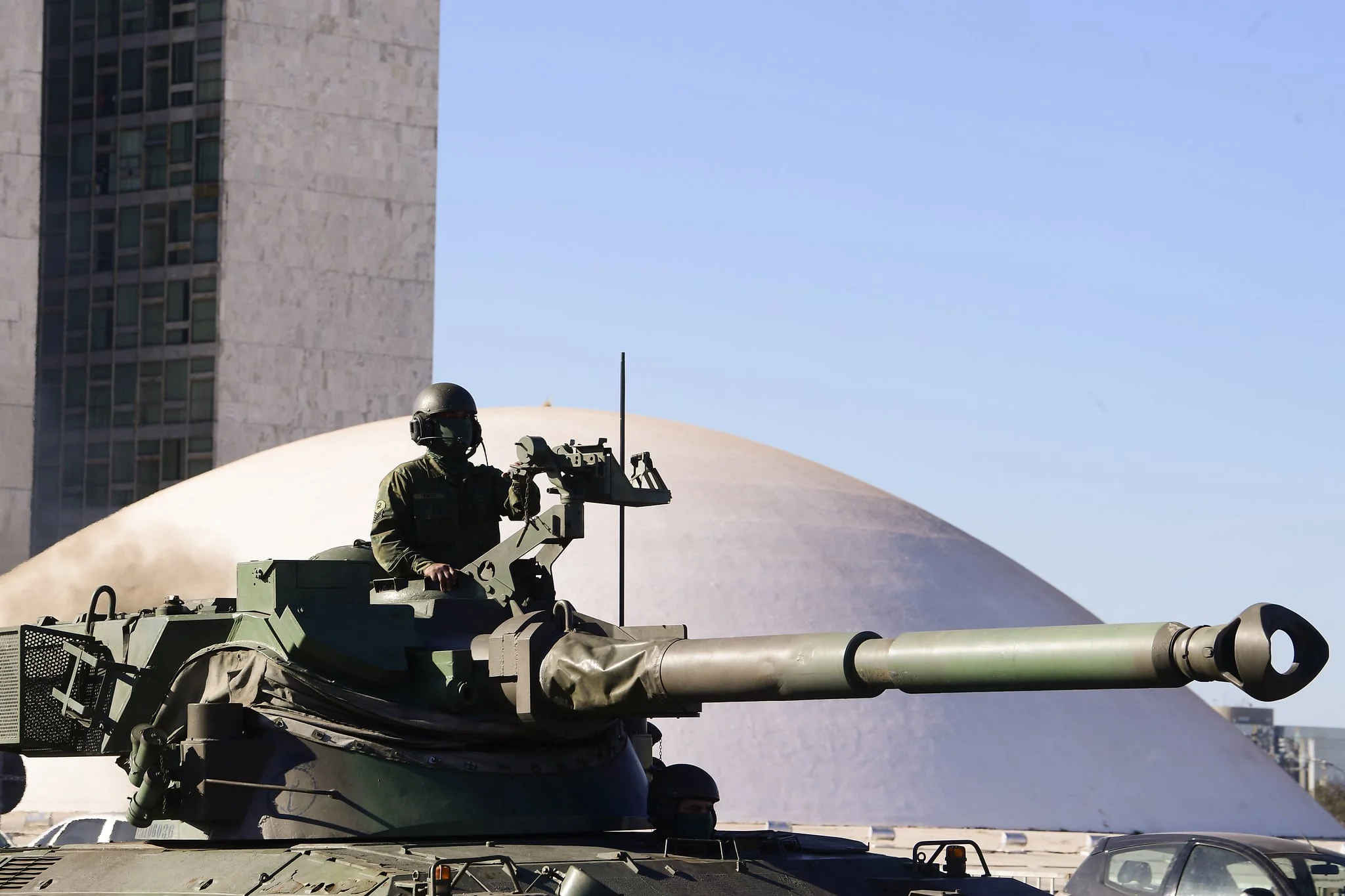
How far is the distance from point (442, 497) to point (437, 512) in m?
0.10

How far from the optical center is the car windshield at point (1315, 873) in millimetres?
18406

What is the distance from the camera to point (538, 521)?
12.4 metres

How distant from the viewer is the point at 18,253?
7888 cm

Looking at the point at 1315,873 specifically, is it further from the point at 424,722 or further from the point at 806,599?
the point at 806,599

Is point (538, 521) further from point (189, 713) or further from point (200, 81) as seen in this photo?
point (200, 81)

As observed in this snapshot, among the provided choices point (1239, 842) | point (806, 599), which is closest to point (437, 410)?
point (1239, 842)

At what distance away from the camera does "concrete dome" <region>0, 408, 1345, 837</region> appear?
48.2 meters

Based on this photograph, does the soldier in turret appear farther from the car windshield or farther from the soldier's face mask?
the car windshield

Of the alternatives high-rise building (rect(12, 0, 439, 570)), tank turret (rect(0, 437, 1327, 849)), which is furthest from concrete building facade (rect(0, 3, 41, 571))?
tank turret (rect(0, 437, 1327, 849))

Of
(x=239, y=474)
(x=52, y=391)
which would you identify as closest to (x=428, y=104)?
(x=52, y=391)

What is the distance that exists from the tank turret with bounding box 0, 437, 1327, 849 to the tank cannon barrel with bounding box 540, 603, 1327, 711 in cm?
2

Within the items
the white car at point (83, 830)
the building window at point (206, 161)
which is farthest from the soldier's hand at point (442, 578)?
the building window at point (206, 161)

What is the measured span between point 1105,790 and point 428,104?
45716mm

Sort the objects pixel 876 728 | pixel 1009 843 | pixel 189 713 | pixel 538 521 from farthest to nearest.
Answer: pixel 876 728
pixel 1009 843
pixel 538 521
pixel 189 713
